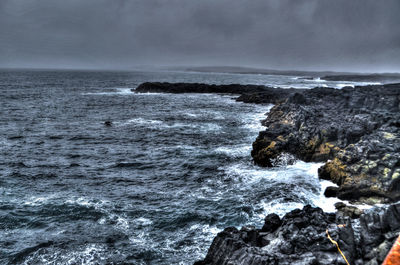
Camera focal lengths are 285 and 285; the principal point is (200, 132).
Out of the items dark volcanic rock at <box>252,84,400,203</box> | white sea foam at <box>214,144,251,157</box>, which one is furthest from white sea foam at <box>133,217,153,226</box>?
white sea foam at <box>214,144,251,157</box>

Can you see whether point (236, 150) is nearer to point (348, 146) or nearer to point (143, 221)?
point (348, 146)

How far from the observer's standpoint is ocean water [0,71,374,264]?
16875 millimetres

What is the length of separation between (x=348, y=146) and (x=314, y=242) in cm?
1523

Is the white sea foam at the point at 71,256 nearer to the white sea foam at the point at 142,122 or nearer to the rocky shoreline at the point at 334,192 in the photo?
the rocky shoreline at the point at 334,192

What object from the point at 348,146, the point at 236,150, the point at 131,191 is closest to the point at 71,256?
the point at 131,191

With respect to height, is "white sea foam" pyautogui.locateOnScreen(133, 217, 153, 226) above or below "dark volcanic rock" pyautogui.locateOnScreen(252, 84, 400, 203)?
below

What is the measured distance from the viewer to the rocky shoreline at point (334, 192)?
38.3 feet

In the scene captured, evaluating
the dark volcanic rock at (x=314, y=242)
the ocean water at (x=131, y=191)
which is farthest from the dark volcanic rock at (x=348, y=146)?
the dark volcanic rock at (x=314, y=242)

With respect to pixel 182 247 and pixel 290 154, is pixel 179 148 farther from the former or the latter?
pixel 182 247

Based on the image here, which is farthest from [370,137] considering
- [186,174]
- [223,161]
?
[186,174]

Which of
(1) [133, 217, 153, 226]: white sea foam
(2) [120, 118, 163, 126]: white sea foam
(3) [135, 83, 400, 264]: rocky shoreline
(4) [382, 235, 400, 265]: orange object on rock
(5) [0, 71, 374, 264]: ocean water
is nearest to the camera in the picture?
(4) [382, 235, 400, 265]: orange object on rock

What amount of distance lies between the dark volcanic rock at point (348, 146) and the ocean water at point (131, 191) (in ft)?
5.16

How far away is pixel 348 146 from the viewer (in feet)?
81.5

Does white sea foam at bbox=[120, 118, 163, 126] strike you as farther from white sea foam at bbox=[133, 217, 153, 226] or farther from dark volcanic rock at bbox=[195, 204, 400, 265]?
dark volcanic rock at bbox=[195, 204, 400, 265]
